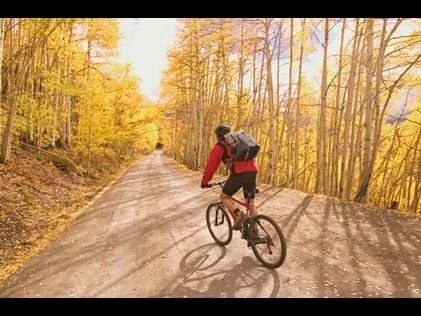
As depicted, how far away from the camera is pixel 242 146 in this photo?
4.70m

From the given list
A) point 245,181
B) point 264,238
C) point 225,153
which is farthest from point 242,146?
point 264,238

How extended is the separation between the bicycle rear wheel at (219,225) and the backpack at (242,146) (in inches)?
59.9

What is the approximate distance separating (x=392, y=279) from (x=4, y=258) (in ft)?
23.6

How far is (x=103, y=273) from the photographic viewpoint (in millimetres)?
4727

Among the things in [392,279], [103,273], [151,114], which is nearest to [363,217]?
[392,279]

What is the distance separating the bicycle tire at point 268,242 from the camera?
4.39 meters

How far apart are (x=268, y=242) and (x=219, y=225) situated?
1482 millimetres

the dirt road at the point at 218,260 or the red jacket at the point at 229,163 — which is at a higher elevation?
the red jacket at the point at 229,163

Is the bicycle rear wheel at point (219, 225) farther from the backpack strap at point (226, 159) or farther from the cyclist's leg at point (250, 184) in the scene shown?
the backpack strap at point (226, 159)

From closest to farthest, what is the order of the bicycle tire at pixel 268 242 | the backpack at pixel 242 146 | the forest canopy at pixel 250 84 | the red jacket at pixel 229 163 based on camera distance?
1. the bicycle tire at pixel 268 242
2. the backpack at pixel 242 146
3. the red jacket at pixel 229 163
4. the forest canopy at pixel 250 84

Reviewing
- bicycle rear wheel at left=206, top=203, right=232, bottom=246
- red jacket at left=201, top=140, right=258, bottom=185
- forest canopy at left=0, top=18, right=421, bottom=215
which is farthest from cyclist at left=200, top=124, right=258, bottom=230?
forest canopy at left=0, top=18, right=421, bottom=215

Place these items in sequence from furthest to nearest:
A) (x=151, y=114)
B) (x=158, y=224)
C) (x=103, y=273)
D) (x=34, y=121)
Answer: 1. (x=151, y=114)
2. (x=34, y=121)
3. (x=158, y=224)
4. (x=103, y=273)

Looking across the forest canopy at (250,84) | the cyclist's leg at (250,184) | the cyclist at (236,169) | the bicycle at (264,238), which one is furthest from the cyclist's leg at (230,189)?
the forest canopy at (250,84)

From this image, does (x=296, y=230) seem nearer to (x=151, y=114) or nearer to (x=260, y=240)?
(x=260, y=240)
